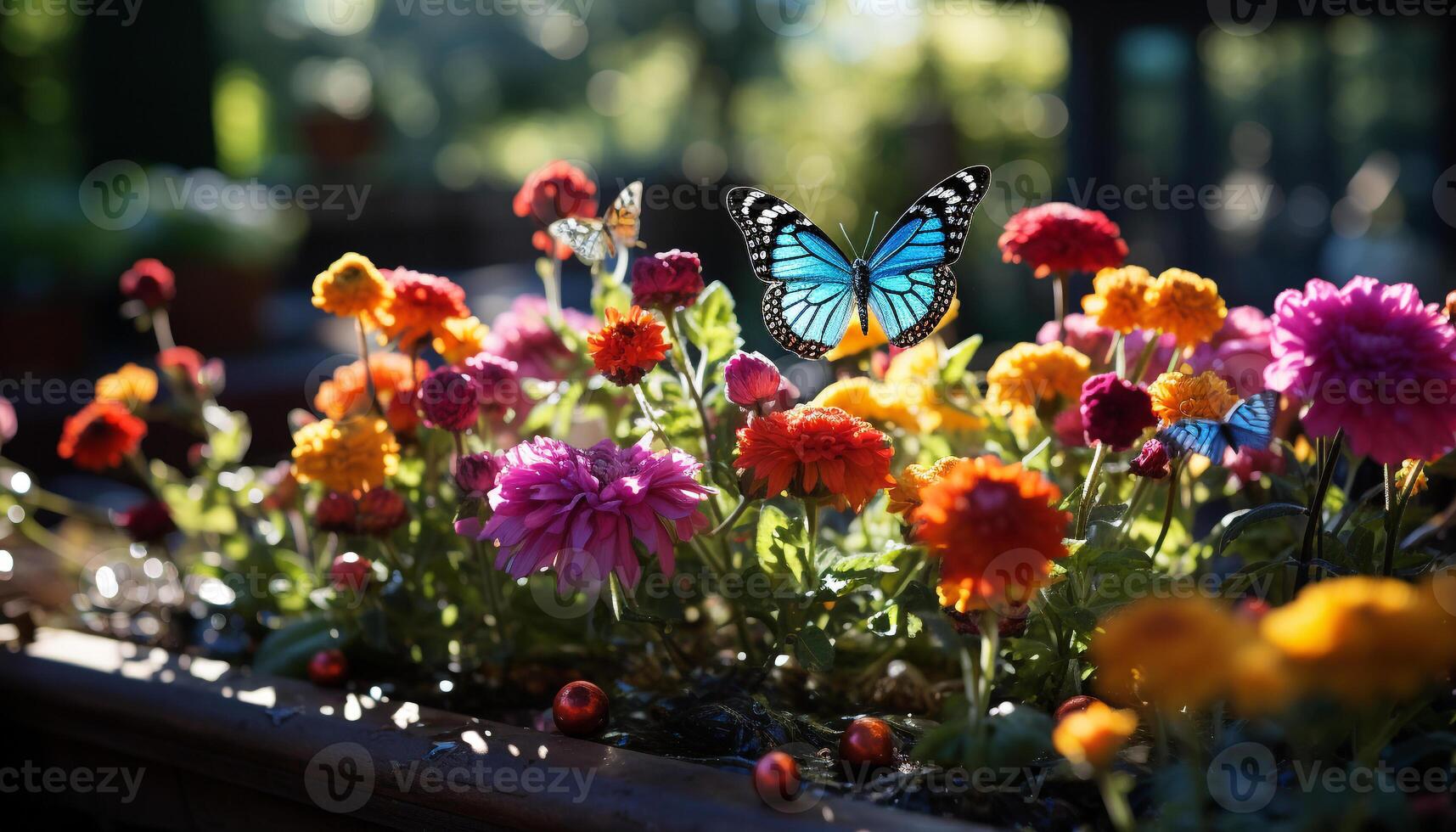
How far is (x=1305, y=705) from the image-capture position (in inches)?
24.9

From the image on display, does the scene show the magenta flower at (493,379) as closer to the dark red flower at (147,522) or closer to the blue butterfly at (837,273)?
the blue butterfly at (837,273)

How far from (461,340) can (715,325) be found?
0.33m

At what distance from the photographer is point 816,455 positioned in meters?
0.94

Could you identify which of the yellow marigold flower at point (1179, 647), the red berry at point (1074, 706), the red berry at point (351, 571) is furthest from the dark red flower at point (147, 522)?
the yellow marigold flower at point (1179, 647)

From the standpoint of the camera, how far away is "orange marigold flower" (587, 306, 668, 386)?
1.02 meters

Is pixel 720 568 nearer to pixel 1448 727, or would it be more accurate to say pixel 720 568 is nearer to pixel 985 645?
pixel 985 645

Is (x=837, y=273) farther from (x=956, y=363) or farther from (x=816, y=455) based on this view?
(x=816, y=455)

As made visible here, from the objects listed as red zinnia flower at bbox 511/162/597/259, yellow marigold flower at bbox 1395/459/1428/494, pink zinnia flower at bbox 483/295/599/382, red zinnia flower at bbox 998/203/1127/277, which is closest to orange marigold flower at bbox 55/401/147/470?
pink zinnia flower at bbox 483/295/599/382

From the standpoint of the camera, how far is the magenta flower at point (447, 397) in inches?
44.5

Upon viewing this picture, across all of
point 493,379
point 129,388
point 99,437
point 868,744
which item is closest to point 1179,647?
point 868,744

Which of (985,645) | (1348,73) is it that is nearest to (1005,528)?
(985,645)

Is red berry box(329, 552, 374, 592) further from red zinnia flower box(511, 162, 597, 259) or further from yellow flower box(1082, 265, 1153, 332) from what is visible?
yellow flower box(1082, 265, 1153, 332)

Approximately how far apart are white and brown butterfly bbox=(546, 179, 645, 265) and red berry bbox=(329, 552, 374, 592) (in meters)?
0.42

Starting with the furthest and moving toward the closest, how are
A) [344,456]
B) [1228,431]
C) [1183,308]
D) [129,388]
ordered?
[129,388] → [344,456] → [1183,308] → [1228,431]
